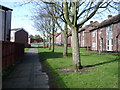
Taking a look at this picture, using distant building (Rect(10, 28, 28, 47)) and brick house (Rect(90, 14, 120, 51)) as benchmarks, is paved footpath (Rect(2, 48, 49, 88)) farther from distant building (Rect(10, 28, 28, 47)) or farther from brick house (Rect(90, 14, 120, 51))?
distant building (Rect(10, 28, 28, 47))

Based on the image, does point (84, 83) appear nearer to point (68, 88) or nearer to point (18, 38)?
point (68, 88)

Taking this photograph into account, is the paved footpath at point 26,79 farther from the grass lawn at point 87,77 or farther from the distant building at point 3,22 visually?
the distant building at point 3,22

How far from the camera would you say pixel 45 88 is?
481cm

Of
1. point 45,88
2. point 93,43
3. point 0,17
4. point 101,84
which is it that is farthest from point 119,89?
point 93,43

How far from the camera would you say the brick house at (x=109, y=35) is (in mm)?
21641

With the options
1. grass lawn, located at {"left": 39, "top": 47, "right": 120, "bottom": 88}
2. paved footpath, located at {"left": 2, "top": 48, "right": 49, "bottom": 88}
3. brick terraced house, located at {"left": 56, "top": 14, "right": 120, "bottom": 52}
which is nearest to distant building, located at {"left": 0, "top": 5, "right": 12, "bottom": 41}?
paved footpath, located at {"left": 2, "top": 48, "right": 49, "bottom": 88}

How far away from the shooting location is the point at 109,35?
24.0 meters

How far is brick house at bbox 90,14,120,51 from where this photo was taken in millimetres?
21641

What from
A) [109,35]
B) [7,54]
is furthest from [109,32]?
[7,54]

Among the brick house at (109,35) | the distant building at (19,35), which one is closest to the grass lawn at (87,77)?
the brick house at (109,35)

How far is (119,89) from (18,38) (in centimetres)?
4011

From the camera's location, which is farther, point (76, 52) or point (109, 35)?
point (109, 35)

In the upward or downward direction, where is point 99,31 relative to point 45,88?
upward

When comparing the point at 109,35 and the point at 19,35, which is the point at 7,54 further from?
the point at 19,35
